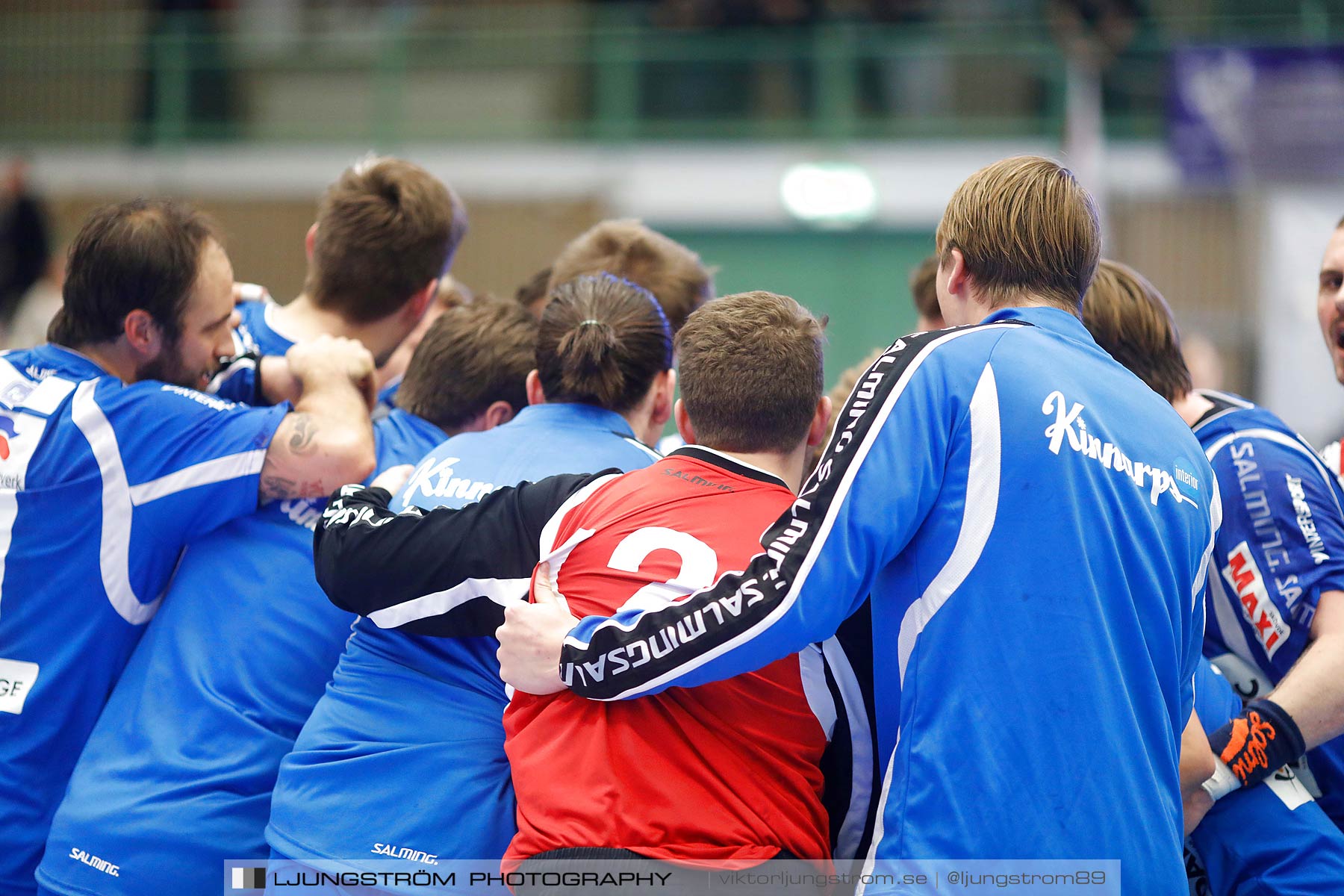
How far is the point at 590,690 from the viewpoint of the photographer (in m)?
2.41

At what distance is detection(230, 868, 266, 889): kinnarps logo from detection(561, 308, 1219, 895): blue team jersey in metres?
1.24

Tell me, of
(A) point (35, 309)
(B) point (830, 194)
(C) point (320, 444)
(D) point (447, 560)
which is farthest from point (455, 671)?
(B) point (830, 194)

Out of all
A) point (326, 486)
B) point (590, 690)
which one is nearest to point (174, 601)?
point (326, 486)

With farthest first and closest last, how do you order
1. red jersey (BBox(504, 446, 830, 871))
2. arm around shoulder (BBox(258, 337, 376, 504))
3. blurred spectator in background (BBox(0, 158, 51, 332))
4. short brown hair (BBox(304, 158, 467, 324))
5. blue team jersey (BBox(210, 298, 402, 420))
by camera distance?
blurred spectator in background (BBox(0, 158, 51, 332)) → short brown hair (BBox(304, 158, 467, 324)) → blue team jersey (BBox(210, 298, 402, 420)) → arm around shoulder (BBox(258, 337, 376, 504)) → red jersey (BBox(504, 446, 830, 871))

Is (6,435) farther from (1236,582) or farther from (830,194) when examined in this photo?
(830,194)

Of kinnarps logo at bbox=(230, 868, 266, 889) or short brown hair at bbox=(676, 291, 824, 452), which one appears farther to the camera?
kinnarps logo at bbox=(230, 868, 266, 889)

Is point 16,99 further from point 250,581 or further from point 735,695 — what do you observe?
point 735,695

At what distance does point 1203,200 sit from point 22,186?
1300 cm

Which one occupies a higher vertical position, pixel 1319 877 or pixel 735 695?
pixel 735 695

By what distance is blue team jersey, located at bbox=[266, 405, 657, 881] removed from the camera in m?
2.76

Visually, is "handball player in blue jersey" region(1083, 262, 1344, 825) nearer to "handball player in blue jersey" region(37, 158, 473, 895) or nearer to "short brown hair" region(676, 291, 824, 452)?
"short brown hair" region(676, 291, 824, 452)

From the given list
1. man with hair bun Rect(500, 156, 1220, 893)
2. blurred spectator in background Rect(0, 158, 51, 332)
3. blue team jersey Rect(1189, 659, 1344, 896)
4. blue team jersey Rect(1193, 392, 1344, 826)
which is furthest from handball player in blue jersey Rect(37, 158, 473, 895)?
blurred spectator in background Rect(0, 158, 51, 332)

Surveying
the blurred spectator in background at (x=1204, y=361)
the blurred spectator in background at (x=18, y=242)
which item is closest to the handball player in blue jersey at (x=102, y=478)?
the blurred spectator in background at (x=1204, y=361)

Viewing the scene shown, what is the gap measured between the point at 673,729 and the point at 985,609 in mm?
704
